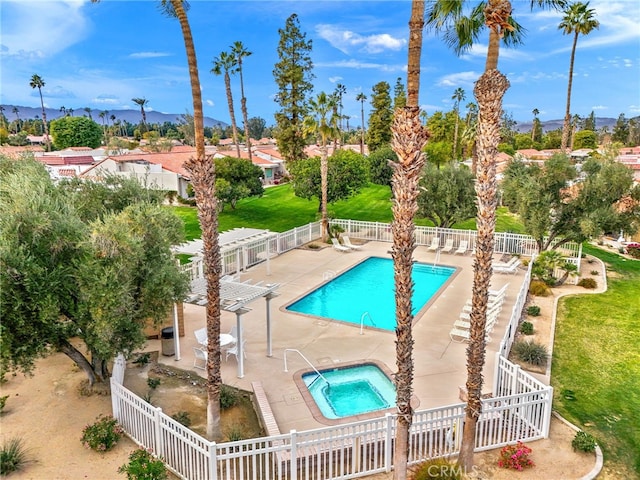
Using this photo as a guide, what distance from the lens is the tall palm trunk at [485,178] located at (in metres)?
7.16

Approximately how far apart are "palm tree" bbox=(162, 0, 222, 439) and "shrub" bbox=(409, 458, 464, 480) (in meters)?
3.91

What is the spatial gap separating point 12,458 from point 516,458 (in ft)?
28.8

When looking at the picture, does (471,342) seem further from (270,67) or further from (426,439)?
(270,67)

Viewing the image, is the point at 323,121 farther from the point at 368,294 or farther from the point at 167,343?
the point at 167,343

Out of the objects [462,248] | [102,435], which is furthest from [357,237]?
[102,435]

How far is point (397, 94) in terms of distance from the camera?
6272 cm

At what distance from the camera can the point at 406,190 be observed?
21.4ft

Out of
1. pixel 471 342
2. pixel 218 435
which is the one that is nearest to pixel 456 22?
pixel 471 342

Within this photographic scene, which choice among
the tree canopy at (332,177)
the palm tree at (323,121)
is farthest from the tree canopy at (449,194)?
the tree canopy at (332,177)

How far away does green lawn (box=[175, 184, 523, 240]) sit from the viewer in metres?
30.9

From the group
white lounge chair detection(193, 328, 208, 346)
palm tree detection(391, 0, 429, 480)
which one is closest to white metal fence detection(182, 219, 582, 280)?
white lounge chair detection(193, 328, 208, 346)

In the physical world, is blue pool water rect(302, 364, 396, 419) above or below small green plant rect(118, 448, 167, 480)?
below

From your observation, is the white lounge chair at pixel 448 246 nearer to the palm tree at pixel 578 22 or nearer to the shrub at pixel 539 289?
the shrub at pixel 539 289

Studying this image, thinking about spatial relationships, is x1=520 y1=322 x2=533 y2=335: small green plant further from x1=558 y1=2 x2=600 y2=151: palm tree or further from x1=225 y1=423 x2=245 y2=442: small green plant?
x1=558 y1=2 x2=600 y2=151: palm tree
